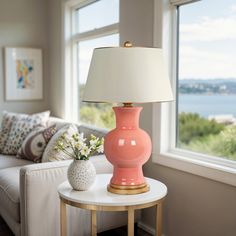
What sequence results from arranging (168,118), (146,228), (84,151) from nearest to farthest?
(84,151) → (168,118) → (146,228)

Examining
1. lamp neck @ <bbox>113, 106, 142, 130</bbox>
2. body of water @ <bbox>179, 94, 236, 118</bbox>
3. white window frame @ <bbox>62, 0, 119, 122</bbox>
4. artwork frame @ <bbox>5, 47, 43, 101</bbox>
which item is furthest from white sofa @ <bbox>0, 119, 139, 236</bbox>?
artwork frame @ <bbox>5, 47, 43, 101</bbox>

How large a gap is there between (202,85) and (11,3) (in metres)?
2.83

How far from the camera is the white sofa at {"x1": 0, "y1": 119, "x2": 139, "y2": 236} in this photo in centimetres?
237

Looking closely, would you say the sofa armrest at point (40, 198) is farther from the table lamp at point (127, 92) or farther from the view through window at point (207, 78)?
the view through window at point (207, 78)

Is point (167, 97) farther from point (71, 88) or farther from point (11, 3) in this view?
point (11, 3)

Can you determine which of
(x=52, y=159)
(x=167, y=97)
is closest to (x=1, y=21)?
(x=52, y=159)

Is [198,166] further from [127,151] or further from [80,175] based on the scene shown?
[80,175]

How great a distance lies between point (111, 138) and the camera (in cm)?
203

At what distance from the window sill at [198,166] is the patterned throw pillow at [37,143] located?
3.46 ft

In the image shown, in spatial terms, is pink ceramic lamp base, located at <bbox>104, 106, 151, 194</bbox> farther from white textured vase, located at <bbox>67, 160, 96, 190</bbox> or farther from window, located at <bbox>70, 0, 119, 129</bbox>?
window, located at <bbox>70, 0, 119, 129</bbox>

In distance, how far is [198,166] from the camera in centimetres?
245

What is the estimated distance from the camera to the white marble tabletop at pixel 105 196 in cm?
192

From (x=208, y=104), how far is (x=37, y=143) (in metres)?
1.61

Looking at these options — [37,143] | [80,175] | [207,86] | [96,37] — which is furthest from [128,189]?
[96,37]
